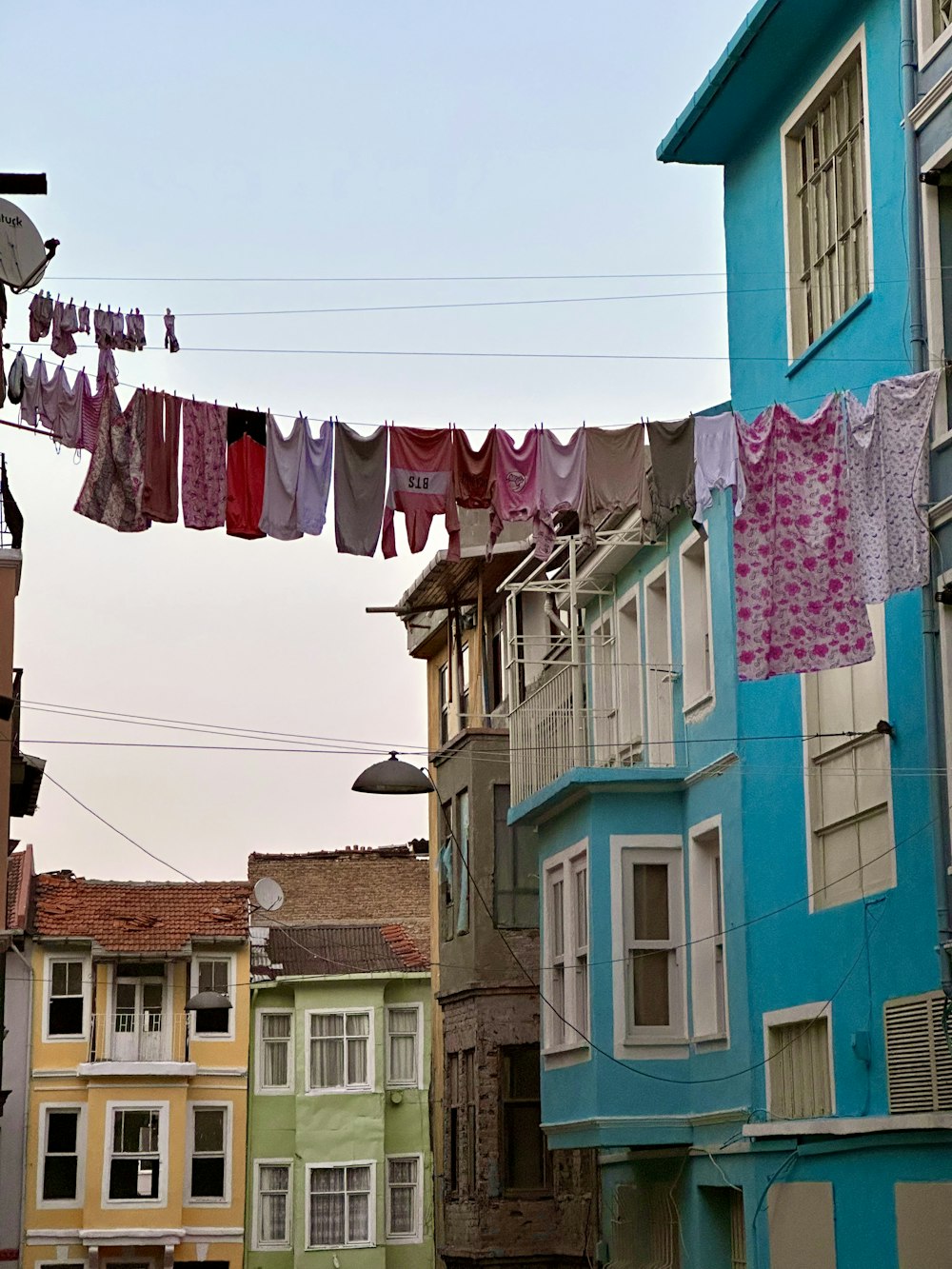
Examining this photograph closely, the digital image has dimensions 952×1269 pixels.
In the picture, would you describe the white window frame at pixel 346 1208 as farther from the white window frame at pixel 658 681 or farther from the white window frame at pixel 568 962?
the white window frame at pixel 658 681

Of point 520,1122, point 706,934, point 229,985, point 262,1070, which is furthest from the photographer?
point 229,985

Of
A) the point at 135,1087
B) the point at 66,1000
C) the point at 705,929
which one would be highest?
the point at 66,1000

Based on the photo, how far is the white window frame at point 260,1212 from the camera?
145ft

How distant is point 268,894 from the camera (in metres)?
45.1

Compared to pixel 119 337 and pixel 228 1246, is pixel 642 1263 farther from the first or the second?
pixel 228 1246

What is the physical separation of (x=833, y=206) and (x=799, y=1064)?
7811 millimetres

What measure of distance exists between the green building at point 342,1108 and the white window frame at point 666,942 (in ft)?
76.9

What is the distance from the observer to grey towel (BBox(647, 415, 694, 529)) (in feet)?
50.2

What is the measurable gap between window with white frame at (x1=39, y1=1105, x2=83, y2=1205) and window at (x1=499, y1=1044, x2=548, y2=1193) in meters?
18.5

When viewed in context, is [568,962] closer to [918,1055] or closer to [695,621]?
[695,621]

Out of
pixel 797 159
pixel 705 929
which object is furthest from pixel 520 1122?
pixel 797 159

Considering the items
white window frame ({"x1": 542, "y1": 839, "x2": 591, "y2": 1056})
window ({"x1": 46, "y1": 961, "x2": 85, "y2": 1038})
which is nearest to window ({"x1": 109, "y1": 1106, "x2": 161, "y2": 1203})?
window ({"x1": 46, "y1": 961, "x2": 85, "y2": 1038})

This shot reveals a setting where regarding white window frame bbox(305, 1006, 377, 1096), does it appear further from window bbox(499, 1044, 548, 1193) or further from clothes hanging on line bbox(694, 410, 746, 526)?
clothes hanging on line bbox(694, 410, 746, 526)

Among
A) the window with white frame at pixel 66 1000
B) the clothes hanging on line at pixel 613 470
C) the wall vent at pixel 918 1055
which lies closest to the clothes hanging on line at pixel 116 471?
the clothes hanging on line at pixel 613 470
